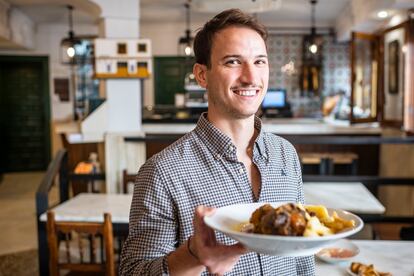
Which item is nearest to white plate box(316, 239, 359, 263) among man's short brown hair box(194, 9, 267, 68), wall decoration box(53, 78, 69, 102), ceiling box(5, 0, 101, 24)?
man's short brown hair box(194, 9, 267, 68)

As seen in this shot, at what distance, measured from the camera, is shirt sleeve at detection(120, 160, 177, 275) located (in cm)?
109

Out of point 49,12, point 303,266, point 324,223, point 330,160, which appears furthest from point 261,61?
point 49,12

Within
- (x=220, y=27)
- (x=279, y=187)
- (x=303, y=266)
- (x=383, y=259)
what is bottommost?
(x=383, y=259)

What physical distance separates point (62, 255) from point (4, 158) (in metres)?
6.55

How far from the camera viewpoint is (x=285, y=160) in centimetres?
135

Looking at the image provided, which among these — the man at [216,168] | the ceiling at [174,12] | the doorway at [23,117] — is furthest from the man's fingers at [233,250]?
the doorway at [23,117]

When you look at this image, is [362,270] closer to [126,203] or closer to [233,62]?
[233,62]

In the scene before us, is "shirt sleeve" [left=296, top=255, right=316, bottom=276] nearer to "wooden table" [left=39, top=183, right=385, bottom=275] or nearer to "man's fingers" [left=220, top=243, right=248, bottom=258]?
"man's fingers" [left=220, top=243, right=248, bottom=258]

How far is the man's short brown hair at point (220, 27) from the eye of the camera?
3.84ft

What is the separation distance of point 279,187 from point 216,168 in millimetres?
188

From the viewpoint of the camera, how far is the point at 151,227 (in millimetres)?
1097

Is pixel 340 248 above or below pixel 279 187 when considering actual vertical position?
below

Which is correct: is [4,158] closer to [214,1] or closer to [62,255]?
[214,1]

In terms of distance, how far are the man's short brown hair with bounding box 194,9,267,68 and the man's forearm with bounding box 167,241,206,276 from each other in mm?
464
